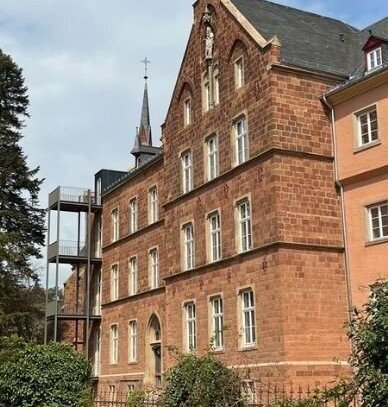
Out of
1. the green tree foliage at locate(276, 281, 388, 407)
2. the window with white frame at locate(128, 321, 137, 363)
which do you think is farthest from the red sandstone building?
the green tree foliage at locate(276, 281, 388, 407)

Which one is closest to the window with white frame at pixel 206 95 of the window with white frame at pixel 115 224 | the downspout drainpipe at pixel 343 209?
the downspout drainpipe at pixel 343 209

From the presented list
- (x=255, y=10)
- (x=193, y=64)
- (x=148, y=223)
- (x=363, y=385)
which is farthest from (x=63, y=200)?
(x=363, y=385)

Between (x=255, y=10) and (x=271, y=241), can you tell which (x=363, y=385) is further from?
(x=255, y=10)

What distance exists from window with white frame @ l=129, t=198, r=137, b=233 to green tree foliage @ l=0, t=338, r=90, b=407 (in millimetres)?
20537

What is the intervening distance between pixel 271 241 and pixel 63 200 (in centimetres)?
2078

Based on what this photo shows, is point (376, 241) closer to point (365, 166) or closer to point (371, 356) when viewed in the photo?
point (365, 166)

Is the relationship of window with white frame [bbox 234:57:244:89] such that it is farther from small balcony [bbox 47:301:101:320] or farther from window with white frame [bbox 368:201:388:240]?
small balcony [bbox 47:301:101:320]

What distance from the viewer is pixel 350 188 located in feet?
82.1

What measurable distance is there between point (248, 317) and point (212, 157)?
701cm

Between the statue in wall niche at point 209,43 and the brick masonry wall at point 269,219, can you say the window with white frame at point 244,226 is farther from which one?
the statue in wall niche at point 209,43

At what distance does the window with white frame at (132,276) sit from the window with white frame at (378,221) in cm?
1713

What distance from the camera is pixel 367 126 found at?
24.5m

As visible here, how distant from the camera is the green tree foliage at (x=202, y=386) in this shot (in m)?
13.8

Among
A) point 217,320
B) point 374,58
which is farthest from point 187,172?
point 374,58
